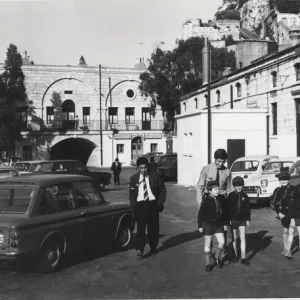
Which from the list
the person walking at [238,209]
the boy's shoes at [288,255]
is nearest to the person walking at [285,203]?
the boy's shoes at [288,255]

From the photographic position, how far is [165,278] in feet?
24.8

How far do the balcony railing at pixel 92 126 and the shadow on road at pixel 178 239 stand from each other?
44581 mm

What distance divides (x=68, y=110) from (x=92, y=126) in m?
3.20

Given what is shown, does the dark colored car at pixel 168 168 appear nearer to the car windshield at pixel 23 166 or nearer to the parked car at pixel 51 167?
the parked car at pixel 51 167

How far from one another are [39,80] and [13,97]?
4.24m

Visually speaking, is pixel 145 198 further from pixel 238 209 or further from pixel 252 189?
pixel 252 189

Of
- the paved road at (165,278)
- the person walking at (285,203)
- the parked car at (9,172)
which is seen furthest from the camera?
the parked car at (9,172)

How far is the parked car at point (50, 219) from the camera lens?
7.45 m

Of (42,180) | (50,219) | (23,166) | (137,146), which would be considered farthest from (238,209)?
(137,146)

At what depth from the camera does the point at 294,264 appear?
849cm

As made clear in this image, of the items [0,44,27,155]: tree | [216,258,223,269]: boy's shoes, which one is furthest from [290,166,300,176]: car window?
[0,44,27,155]: tree

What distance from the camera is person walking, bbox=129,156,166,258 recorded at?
9.09m

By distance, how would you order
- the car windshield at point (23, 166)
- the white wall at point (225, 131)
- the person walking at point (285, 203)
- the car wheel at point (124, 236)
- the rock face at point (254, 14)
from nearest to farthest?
the person walking at point (285, 203) → the car wheel at point (124, 236) → the car windshield at point (23, 166) → the white wall at point (225, 131) → the rock face at point (254, 14)

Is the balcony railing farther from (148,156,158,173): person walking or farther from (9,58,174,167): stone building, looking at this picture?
(148,156,158,173): person walking
